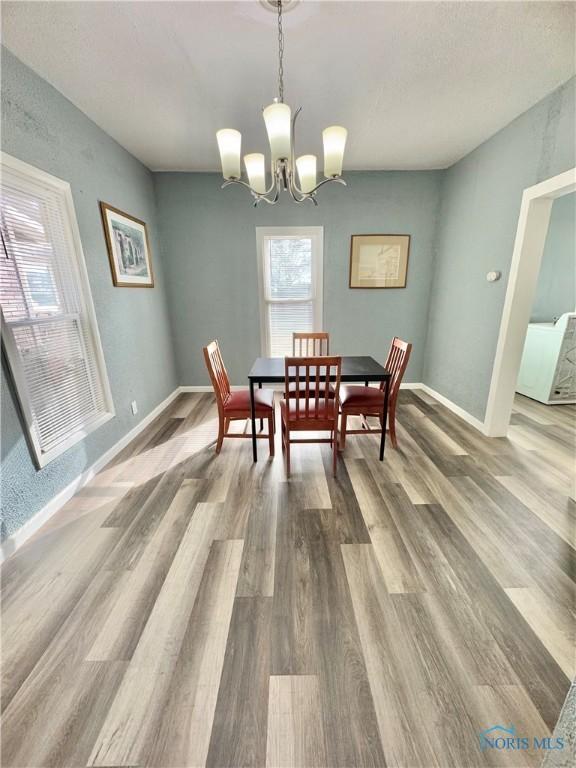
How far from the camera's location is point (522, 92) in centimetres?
199

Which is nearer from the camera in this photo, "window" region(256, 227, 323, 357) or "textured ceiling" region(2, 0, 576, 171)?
"textured ceiling" region(2, 0, 576, 171)

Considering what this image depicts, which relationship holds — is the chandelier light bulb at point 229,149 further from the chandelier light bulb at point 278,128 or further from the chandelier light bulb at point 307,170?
the chandelier light bulb at point 307,170

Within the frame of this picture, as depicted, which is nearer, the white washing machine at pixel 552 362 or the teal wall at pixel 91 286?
the teal wall at pixel 91 286

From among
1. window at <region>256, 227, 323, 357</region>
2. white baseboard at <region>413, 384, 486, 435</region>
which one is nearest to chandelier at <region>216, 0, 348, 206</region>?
window at <region>256, 227, 323, 357</region>

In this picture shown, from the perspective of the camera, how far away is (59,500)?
1906mm

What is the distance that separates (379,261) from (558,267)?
90.8 inches

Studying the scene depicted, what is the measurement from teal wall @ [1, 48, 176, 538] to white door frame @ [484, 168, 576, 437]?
11.2ft

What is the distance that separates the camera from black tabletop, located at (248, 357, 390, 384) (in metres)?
2.25

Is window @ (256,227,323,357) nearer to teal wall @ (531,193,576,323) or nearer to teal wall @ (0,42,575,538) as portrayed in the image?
teal wall @ (0,42,575,538)

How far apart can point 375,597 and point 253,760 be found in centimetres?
71

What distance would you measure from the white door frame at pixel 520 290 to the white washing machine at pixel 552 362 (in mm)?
1209

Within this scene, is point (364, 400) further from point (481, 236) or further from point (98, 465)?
point (98, 465)

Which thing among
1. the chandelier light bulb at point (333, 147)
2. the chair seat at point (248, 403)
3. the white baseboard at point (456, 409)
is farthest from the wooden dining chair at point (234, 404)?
the white baseboard at point (456, 409)

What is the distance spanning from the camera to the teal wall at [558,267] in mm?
3459
